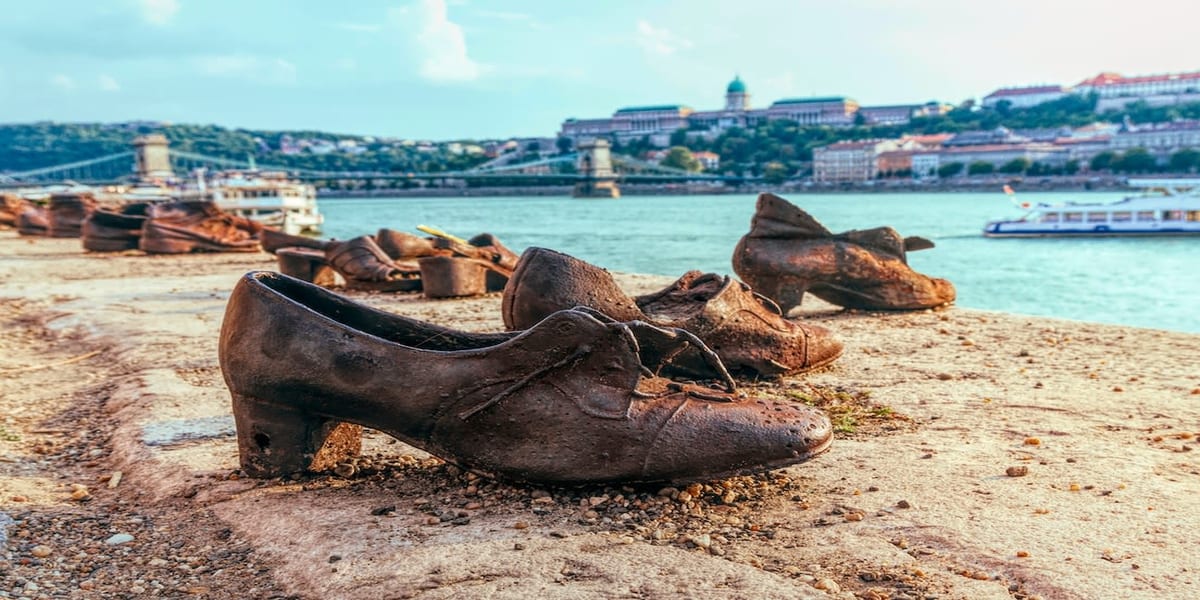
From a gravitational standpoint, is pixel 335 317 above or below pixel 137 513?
above

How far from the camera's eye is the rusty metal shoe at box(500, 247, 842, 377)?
3.65 metres

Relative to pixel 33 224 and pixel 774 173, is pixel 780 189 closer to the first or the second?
pixel 774 173

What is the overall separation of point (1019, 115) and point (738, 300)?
12976 centimetres

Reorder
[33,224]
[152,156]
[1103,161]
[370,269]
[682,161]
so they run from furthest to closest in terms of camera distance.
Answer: [682,161]
[152,156]
[1103,161]
[33,224]
[370,269]

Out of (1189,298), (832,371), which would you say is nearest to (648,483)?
(832,371)

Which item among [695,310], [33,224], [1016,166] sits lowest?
[1016,166]

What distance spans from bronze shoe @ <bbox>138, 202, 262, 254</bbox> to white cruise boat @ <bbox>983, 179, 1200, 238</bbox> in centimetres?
2369

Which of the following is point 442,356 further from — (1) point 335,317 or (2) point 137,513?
(2) point 137,513

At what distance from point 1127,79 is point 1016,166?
5276 centimetres

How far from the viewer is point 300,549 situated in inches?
88.7

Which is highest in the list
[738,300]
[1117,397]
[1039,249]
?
[738,300]

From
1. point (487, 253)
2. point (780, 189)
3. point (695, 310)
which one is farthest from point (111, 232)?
point (780, 189)

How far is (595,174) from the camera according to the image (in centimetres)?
8669

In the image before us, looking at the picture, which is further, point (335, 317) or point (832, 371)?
point (832, 371)
